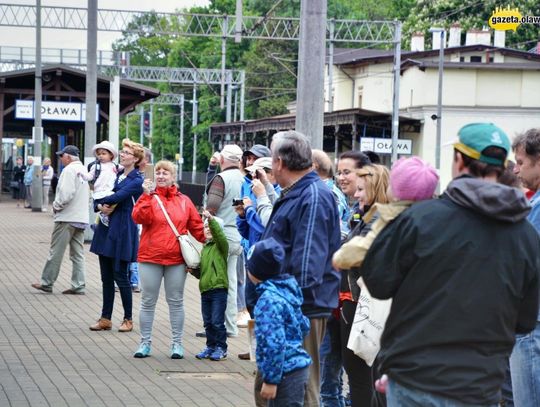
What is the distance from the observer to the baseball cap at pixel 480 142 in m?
4.58

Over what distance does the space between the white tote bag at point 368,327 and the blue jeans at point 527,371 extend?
2.13 ft

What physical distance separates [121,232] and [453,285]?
320 inches

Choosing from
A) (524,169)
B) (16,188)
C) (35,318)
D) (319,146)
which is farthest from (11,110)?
(524,169)

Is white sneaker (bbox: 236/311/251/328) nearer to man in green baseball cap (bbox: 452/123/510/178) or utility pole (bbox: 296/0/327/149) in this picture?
utility pole (bbox: 296/0/327/149)

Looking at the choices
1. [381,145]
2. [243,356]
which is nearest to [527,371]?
[243,356]

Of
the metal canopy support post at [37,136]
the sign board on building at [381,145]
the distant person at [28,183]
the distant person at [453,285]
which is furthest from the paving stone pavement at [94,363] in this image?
the sign board on building at [381,145]

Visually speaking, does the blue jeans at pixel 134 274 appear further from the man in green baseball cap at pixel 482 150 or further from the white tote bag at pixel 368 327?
the man in green baseball cap at pixel 482 150

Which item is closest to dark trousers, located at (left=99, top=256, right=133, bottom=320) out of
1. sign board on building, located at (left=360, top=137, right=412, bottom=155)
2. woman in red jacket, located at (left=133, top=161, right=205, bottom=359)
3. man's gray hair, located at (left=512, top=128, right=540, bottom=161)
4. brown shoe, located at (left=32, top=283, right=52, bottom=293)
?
woman in red jacket, located at (left=133, top=161, right=205, bottom=359)

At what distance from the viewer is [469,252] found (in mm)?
4398

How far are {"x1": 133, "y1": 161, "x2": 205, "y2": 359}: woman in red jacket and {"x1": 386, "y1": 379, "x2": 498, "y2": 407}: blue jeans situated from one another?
6.24 metres

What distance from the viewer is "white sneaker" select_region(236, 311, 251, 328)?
1308cm

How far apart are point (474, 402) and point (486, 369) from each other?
0.12m

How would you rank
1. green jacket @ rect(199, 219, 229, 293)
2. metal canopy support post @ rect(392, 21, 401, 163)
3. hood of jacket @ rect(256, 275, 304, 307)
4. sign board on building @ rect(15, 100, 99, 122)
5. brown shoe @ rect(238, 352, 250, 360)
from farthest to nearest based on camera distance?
1. metal canopy support post @ rect(392, 21, 401, 163)
2. sign board on building @ rect(15, 100, 99, 122)
3. brown shoe @ rect(238, 352, 250, 360)
4. green jacket @ rect(199, 219, 229, 293)
5. hood of jacket @ rect(256, 275, 304, 307)

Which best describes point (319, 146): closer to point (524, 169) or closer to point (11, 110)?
point (524, 169)
